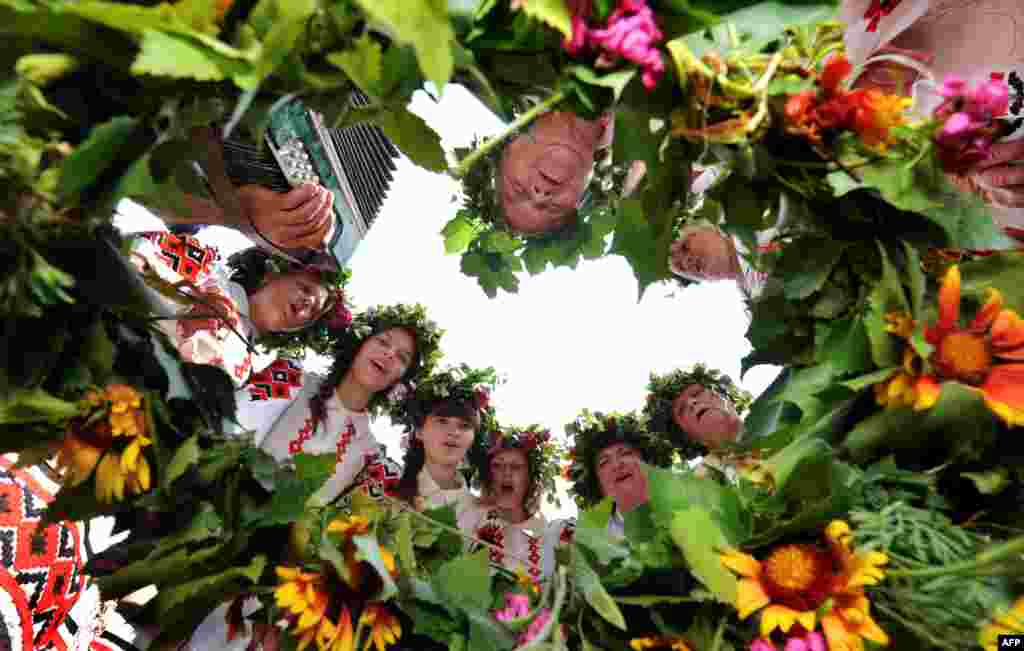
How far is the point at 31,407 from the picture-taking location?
49 cm

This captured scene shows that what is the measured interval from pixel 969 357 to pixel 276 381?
61.9 inches

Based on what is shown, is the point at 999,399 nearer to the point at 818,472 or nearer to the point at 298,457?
the point at 818,472

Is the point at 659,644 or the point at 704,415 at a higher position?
the point at 704,415

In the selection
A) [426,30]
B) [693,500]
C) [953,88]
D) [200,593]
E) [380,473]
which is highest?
[380,473]

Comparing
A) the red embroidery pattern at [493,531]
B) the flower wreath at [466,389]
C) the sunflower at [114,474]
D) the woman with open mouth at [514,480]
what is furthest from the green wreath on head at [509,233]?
the sunflower at [114,474]

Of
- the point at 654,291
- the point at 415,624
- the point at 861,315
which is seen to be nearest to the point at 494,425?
the point at 654,291

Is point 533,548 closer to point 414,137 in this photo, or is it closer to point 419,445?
point 419,445

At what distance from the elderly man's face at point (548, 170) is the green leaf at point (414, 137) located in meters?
0.61

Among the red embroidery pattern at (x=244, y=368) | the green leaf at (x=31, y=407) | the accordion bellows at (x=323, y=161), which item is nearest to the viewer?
the green leaf at (x=31, y=407)

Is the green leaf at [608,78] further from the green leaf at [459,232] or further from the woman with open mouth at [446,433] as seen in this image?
the woman with open mouth at [446,433]

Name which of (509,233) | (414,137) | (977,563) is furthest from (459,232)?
(977,563)

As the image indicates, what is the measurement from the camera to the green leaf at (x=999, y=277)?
0.53 metres

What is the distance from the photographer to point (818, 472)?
0.51 m

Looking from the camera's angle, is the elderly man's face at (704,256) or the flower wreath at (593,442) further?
the flower wreath at (593,442)
